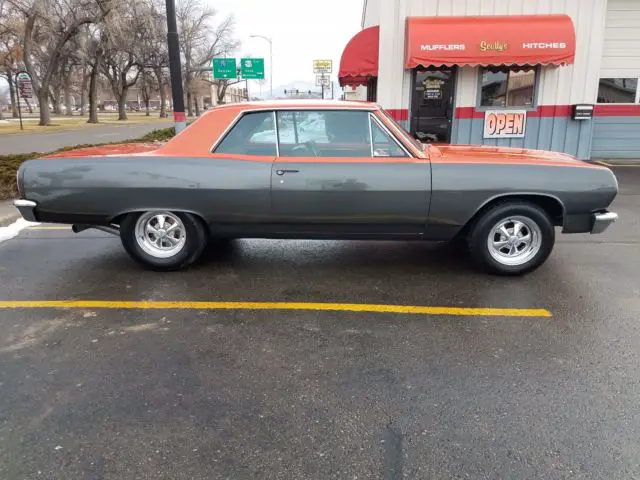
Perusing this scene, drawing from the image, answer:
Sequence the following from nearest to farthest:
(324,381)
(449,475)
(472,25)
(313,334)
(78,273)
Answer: (449,475) → (324,381) → (313,334) → (78,273) → (472,25)

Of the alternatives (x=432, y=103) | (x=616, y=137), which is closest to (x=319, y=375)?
(x=432, y=103)

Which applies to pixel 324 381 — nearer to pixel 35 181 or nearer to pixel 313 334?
pixel 313 334

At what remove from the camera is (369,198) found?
4.67 m

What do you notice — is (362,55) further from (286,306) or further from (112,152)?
(286,306)

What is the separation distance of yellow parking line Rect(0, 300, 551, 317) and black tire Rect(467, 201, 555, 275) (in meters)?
0.76

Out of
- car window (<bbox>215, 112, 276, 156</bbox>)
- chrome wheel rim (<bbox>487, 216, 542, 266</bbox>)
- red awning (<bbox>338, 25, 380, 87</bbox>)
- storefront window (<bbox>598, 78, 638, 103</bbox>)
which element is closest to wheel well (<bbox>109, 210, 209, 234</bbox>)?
car window (<bbox>215, 112, 276, 156</bbox>)

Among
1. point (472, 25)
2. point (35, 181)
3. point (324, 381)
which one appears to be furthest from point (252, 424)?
point (472, 25)

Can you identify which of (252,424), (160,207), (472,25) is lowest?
(252,424)

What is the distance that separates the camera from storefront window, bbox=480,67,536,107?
1173cm

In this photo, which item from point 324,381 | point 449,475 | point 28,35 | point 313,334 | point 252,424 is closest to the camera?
point 449,475

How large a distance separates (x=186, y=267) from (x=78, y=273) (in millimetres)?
1037

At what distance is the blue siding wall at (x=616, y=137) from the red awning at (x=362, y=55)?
5.50 meters

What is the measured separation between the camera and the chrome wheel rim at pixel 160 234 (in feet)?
16.2

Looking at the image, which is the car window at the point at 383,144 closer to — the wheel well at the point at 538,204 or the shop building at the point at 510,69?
the wheel well at the point at 538,204
